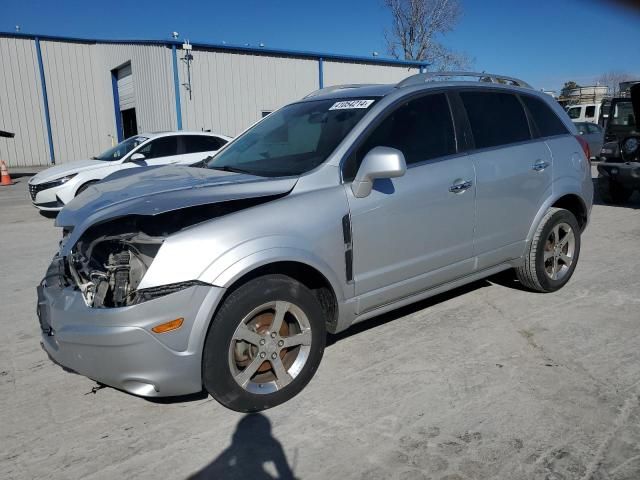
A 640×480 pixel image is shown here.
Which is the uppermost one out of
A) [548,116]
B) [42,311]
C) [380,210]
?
[548,116]

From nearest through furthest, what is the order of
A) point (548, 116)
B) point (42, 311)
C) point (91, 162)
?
point (42, 311), point (548, 116), point (91, 162)

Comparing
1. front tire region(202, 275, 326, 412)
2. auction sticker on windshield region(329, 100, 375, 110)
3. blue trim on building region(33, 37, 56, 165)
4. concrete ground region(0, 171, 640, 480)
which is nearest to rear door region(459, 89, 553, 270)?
concrete ground region(0, 171, 640, 480)

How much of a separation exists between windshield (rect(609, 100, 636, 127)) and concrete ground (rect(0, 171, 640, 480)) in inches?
365

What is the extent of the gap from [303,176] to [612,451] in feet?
7.09

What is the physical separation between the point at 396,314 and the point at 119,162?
711cm

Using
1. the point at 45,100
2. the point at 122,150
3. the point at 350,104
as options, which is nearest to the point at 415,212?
the point at 350,104

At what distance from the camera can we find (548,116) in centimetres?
467

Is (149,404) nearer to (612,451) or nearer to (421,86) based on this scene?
(612,451)

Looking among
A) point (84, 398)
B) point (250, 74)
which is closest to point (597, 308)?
point (84, 398)

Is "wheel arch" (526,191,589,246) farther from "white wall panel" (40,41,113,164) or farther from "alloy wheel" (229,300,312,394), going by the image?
"white wall panel" (40,41,113,164)

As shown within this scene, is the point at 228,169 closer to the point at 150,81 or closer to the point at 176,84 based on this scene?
the point at 176,84

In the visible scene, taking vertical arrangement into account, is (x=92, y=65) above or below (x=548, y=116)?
above

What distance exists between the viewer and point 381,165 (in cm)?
301

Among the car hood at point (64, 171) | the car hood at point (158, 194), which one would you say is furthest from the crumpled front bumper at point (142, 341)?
the car hood at point (64, 171)
